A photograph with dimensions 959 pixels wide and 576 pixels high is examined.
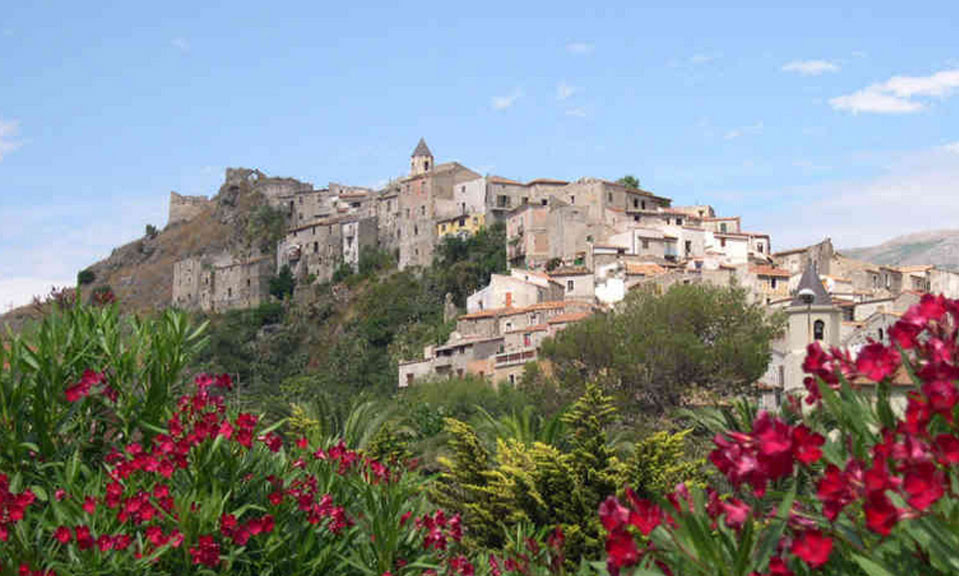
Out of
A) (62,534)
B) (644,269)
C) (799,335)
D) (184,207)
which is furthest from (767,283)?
(184,207)

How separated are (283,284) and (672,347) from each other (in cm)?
6390

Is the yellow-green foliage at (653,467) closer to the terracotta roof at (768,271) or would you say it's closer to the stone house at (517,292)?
the stone house at (517,292)

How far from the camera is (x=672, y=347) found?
53188 millimetres

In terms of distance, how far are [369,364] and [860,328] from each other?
37.0m

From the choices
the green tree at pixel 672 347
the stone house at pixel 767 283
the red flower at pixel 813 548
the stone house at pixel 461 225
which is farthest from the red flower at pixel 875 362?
the stone house at pixel 461 225

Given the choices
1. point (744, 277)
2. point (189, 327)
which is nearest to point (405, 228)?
point (744, 277)

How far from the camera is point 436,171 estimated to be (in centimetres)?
10312

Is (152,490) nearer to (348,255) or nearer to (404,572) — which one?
(404,572)

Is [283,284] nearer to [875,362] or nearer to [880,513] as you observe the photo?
[875,362]

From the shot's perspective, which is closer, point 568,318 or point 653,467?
point 653,467

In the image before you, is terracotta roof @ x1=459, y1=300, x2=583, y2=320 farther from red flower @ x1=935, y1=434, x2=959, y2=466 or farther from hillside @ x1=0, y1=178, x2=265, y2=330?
red flower @ x1=935, y1=434, x2=959, y2=466

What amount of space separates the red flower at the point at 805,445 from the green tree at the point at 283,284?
106324 millimetres

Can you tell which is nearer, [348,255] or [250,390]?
[250,390]

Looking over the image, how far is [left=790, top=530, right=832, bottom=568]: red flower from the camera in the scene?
520 cm
